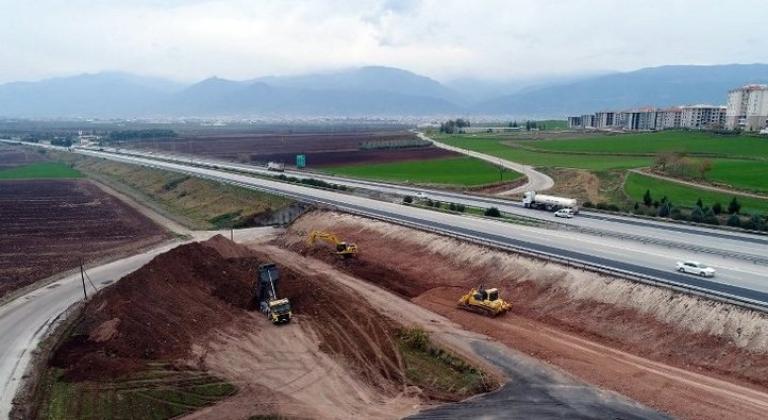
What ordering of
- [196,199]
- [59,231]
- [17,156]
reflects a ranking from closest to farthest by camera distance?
1. [59,231]
2. [196,199]
3. [17,156]

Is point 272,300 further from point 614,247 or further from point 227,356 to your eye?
point 614,247

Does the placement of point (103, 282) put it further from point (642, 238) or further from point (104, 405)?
point (642, 238)

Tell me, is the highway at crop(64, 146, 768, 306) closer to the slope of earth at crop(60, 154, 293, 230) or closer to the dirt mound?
the slope of earth at crop(60, 154, 293, 230)

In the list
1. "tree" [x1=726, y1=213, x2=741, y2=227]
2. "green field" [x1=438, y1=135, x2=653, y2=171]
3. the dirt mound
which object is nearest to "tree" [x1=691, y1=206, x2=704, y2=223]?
"tree" [x1=726, y1=213, x2=741, y2=227]

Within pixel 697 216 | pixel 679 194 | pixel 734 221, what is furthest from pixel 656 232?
pixel 679 194

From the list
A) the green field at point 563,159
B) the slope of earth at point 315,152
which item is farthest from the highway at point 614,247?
the slope of earth at point 315,152

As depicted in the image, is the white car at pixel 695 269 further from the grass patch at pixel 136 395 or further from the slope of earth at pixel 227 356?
the grass patch at pixel 136 395

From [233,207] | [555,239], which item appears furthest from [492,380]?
[233,207]
